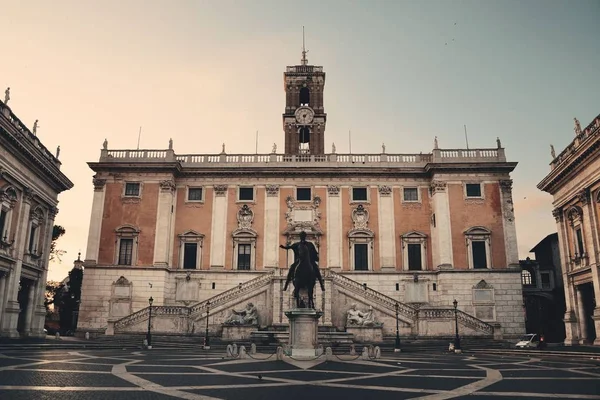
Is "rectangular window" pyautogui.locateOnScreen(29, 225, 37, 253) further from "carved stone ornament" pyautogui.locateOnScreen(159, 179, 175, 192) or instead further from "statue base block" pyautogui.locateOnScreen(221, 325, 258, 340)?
"statue base block" pyautogui.locateOnScreen(221, 325, 258, 340)

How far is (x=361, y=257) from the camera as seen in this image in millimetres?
40594

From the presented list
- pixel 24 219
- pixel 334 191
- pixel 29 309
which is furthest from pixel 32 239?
pixel 334 191

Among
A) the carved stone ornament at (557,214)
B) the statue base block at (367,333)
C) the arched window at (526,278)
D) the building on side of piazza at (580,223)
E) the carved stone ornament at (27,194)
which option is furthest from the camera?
the arched window at (526,278)

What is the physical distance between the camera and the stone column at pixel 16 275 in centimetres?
3123

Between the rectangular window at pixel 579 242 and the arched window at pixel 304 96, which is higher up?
the arched window at pixel 304 96

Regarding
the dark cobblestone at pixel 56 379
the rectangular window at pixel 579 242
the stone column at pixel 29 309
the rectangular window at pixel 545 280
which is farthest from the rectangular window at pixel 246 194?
the rectangular window at pixel 545 280

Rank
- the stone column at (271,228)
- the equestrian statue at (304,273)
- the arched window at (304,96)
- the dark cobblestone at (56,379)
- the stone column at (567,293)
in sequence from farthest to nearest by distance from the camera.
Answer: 1. the arched window at (304,96)
2. the stone column at (271,228)
3. the stone column at (567,293)
4. the equestrian statue at (304,273)
5. the dark cobblestone at (56,379)

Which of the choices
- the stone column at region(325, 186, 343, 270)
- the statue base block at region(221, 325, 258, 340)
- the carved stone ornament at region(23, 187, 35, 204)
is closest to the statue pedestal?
the statue base block at region(221, 325, 258, 340)

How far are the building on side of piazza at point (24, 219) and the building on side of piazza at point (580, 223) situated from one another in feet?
118

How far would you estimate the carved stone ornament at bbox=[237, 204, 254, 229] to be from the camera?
41.4 m

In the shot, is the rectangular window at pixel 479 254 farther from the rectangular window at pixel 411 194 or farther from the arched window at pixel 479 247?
the rectangular window at pixel 411 194

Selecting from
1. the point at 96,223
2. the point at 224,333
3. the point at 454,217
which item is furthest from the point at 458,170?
the point at 96,223

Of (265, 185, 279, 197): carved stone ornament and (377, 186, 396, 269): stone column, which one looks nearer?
(377, 186, 396, 269): stone column

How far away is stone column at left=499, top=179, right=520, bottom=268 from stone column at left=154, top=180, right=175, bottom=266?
27.9 m
